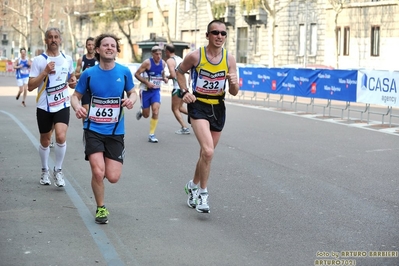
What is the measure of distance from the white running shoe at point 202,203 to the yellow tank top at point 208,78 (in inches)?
37.9

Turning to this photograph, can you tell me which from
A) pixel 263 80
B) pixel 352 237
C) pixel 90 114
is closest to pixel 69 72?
pixel 90 114

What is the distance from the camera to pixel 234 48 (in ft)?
192

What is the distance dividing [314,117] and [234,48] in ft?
124

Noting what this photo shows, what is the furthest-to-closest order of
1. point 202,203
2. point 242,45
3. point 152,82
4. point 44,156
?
point 242,45
point 152,82
point 44,156
point 202,203

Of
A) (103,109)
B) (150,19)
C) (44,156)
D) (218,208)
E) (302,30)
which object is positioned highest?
(150,19)

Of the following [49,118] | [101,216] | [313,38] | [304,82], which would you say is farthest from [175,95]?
[313,38]

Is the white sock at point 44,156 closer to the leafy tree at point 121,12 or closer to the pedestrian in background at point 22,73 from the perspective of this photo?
the pedestrian in background at point 22,73

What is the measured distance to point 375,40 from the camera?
4456 centimetres

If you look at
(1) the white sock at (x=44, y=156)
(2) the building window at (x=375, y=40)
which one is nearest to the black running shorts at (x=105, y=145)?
(1) the white sock at (x=44, y=156)

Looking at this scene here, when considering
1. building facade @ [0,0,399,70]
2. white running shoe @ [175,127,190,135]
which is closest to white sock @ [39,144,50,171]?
white running shoe @ [175,127,190,135]

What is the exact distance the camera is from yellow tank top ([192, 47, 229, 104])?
759 cm

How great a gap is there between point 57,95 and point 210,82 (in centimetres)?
230

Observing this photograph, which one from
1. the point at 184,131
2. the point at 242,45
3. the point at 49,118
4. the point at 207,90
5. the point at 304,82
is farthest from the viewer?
the point at 242,45

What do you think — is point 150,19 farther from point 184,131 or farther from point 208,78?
point 208,78
